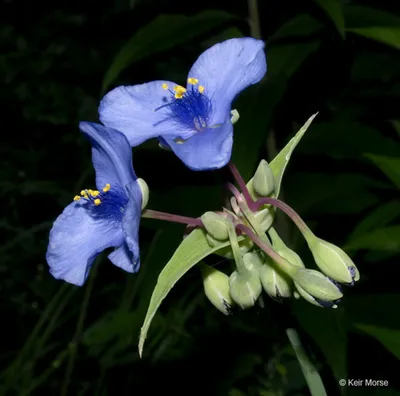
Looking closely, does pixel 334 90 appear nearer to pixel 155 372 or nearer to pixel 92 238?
pixel 155 372

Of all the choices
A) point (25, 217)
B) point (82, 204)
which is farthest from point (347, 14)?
point (25, 217)

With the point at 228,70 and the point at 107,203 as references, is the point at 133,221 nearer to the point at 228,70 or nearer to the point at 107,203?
the point at 107,203

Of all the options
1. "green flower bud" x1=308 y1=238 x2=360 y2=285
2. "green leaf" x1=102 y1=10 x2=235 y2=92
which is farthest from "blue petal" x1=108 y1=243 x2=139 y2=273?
"green leaf" x1=102 y1=10 x2=235 y2=92

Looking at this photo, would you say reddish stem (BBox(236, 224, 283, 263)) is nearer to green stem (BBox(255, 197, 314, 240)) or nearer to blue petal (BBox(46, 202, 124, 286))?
green stem (BBox(255, 197, 314, 240))

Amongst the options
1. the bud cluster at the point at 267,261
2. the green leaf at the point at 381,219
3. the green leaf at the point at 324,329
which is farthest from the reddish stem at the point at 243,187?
the green leaf at the point at 381,219

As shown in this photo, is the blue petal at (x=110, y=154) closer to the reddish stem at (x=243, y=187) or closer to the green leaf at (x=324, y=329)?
the reddish stem at (x=243, y=187)

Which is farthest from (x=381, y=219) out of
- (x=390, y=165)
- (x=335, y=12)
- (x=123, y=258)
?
(x=123, y=258)
